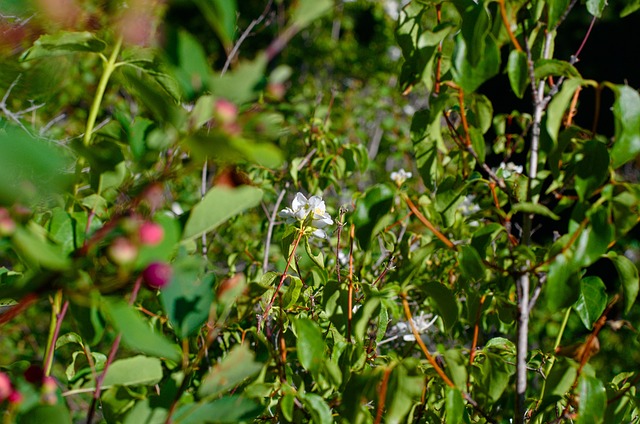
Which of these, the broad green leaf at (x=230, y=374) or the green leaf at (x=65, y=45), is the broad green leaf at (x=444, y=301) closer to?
the broad green leaf at (x=230, y=374)

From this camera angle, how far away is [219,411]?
637 millimetres

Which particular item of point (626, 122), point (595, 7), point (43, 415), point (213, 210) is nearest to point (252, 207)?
point (213, 210)

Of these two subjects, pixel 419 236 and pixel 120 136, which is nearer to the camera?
pixel 120 136

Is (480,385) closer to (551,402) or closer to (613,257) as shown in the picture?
(551,402)

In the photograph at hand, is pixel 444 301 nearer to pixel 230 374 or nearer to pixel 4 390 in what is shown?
pixel 230 374

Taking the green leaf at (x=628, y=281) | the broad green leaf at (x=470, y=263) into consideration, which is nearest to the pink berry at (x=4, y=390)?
the broad green leaf at (x=470, y=263)

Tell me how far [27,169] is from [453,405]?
1.86ft

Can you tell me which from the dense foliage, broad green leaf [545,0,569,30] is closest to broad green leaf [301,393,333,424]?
the dense foliage

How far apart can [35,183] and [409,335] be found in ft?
3.85

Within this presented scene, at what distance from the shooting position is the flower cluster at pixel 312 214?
1.13m

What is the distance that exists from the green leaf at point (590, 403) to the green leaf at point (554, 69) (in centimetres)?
42

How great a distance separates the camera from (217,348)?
5.54ft

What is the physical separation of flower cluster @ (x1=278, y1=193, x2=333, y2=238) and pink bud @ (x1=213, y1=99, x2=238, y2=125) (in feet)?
2.07

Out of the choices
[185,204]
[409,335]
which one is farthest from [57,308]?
[185,204]
